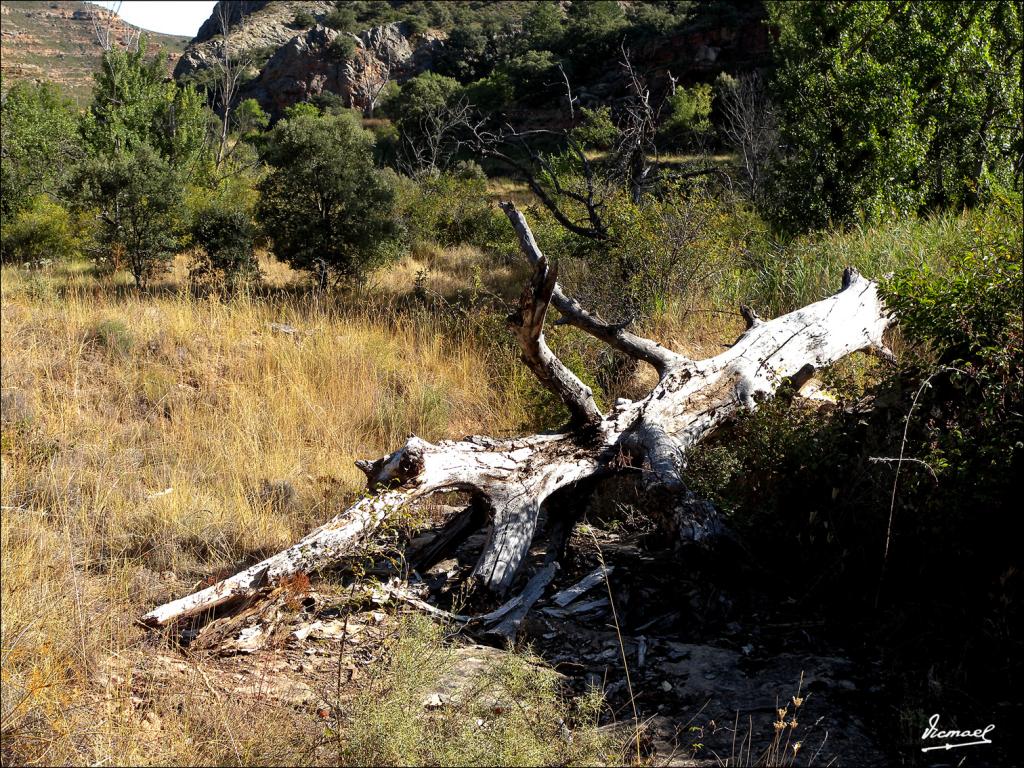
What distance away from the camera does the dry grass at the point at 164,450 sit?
2.85m

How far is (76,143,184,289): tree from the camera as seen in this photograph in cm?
1082

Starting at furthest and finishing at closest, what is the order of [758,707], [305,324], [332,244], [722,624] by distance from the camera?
[332,244], [305,324], [722,624], [758,707]

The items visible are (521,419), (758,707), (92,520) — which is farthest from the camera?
(521,419)

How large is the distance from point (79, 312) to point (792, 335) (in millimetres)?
6402

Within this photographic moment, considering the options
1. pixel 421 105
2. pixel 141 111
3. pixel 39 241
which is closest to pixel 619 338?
pixel 39 241

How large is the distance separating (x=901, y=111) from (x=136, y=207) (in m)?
10.6

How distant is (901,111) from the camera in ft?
37.7

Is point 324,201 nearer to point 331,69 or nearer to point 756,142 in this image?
point 756,142

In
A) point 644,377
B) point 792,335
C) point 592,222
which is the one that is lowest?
point 644,377

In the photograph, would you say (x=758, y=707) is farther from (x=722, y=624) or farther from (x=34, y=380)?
(x=34, y=380)

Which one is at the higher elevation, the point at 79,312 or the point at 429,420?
the point at 79,312

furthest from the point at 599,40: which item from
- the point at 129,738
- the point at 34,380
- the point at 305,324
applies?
the point at 129,738

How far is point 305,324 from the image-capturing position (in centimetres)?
856

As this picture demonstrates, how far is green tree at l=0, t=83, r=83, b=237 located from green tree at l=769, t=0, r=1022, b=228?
12.2 meters
